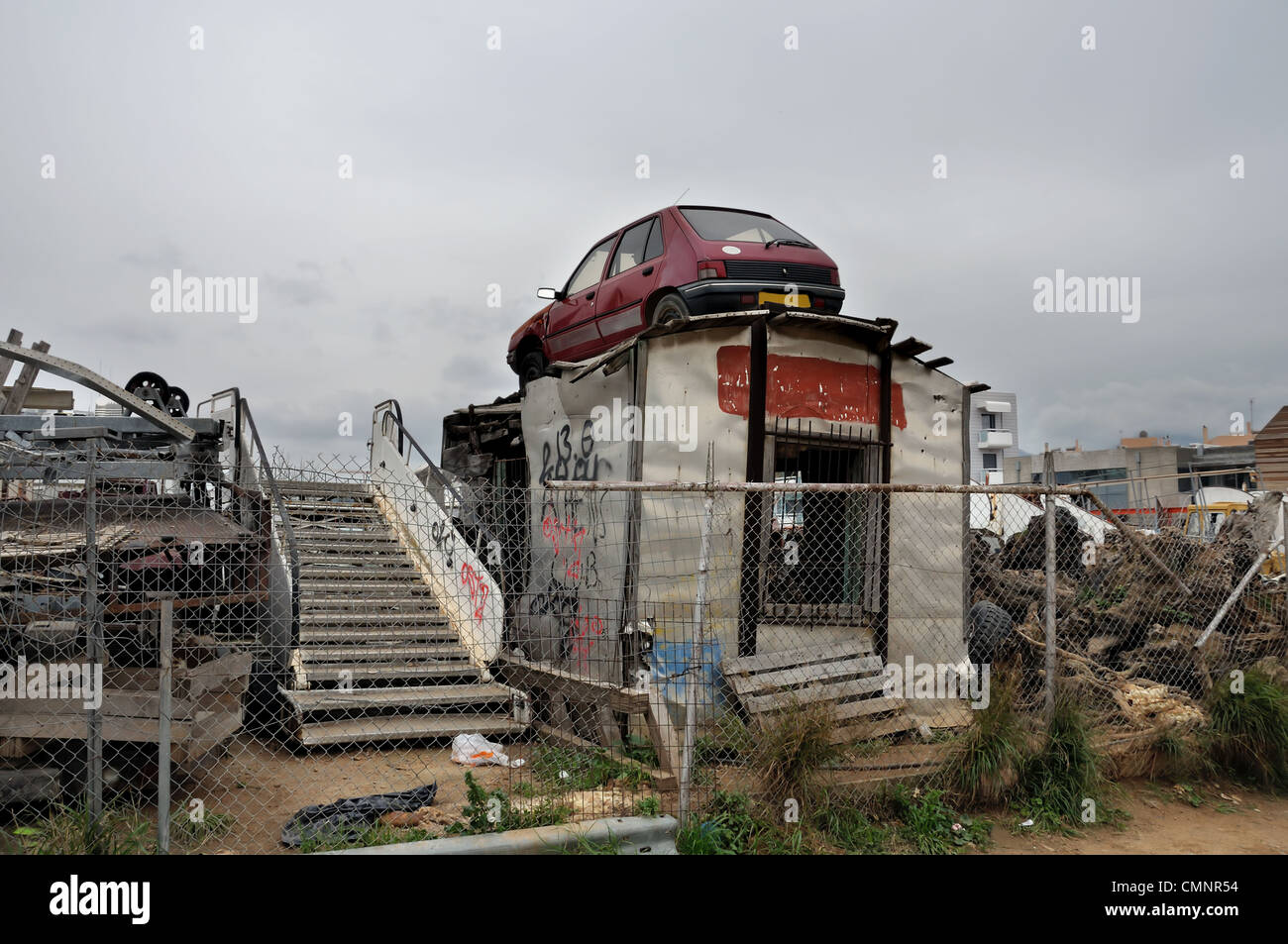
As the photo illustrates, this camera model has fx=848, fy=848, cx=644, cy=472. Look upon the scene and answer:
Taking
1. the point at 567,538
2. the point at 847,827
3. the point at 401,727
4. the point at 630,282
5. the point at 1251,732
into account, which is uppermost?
the point at 630,282

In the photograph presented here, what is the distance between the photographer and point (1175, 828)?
5520 millimetres

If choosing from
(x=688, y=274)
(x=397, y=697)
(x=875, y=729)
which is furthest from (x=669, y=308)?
(x=397, y=697)

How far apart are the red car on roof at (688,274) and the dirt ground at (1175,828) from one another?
4.60 m

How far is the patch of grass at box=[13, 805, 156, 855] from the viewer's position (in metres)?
3.84

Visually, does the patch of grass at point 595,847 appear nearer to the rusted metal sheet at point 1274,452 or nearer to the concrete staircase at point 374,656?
the concrete staircase at point 374,656

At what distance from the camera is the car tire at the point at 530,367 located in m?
10.7

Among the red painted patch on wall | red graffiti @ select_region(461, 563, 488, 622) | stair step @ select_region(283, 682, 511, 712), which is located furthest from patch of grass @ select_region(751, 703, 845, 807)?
red graffiti @ select_region(461, 563, 488, 622)

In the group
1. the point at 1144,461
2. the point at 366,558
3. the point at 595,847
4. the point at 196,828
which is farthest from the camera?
the point at 1144,461

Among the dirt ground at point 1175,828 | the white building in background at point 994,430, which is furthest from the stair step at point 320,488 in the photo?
the white building in background at point 994,430

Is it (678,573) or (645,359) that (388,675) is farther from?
Result: (645,359)

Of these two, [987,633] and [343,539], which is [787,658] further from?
[343,539]

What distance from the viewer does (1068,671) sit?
7.20 metres

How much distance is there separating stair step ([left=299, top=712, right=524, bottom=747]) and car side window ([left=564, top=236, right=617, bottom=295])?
495cm

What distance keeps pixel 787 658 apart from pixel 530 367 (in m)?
6.11
